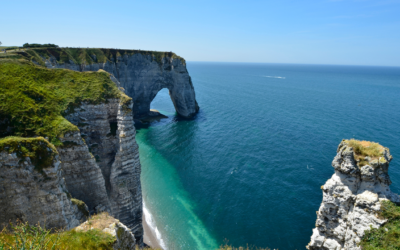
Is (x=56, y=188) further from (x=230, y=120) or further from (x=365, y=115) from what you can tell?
(x=365, y=115)

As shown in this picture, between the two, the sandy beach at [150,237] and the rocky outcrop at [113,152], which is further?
the sandy beach at [150,237]

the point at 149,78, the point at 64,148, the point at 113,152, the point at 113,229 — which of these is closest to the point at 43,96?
the point at 64,148

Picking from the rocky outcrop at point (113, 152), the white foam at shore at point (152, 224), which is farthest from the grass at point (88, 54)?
the white foam at shore at point (152, 224)

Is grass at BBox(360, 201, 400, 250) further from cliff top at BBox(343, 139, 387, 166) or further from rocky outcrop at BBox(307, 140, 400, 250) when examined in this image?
cliff top at BBox(343, 139, 387, 166)

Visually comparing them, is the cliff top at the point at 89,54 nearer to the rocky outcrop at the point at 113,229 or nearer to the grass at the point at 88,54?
the grass at the point at 88,54

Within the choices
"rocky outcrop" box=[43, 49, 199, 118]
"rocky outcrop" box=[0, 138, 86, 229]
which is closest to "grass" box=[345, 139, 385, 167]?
"rocky outcrop" box=[0, 138, 86, 229]

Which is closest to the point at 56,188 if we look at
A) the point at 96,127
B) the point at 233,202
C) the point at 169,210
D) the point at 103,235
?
the point at 103,235

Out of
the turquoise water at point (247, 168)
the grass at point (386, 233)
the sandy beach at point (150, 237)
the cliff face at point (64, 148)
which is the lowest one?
the sandy beach at point (150, 237)
